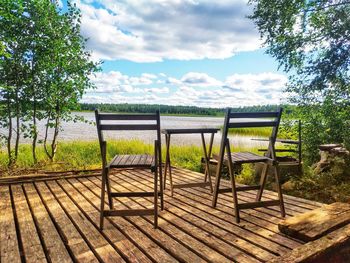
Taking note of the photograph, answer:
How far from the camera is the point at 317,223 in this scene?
2.40 meters

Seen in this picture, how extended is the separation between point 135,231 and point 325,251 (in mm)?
1807

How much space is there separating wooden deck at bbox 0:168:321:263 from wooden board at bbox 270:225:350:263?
23.3 inches

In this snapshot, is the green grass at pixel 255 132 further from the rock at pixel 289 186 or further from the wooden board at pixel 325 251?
the wooden board at pixel 325 251

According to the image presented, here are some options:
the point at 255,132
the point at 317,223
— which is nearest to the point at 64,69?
the point at 317,223

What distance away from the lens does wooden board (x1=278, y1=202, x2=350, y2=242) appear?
227cm

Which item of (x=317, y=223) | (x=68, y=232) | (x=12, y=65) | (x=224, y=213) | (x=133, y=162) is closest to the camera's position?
(x=317, y=223)

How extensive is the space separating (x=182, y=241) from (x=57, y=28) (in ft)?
21.2

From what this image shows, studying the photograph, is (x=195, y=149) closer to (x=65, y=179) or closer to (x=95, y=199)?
(x=65, y=179)

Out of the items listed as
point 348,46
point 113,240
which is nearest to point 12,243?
point 113,240

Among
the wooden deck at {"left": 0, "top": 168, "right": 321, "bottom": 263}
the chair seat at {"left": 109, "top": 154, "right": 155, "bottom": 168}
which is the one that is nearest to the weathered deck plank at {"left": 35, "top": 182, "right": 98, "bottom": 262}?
the wooden deck at {"left": 0, "top": 168, "right": 321, "bottom": 263}

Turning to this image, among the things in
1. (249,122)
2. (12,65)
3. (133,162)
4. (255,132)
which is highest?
(12,65)

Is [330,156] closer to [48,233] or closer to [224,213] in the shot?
[224,213]

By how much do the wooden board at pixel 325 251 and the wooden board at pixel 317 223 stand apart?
12 centimetres

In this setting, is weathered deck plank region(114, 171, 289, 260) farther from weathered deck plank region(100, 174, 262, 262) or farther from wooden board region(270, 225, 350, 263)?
wooden board region(270, 225, 350, 263)
